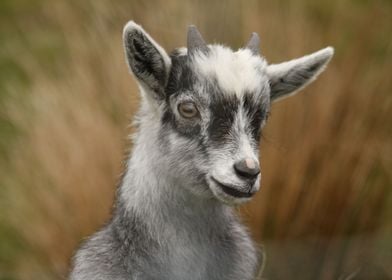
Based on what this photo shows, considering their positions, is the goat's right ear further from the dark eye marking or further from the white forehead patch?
the dark eye marking

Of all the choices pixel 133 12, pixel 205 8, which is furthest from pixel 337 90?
pixel 133 12

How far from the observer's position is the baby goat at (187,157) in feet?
19.6

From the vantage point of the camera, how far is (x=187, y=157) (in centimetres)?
608

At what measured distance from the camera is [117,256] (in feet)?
20.5

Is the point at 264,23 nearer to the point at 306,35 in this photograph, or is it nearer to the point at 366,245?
the point at 306,35

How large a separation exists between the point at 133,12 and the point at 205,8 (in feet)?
2.88

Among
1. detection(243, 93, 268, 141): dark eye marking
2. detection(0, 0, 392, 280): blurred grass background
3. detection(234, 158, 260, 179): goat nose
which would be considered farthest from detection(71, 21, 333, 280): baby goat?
detection(0, 0, 392, 280): blurred grass background

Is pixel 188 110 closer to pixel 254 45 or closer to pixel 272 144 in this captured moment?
pixel 254 45

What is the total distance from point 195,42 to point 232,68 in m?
0.26

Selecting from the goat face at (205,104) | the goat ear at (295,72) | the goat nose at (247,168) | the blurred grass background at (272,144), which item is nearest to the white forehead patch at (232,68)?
the goat face at (205,104)

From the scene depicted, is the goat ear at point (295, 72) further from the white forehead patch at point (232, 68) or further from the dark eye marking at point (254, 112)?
the dark eye marking at point (254, 112)

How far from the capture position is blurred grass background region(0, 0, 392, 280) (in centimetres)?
884

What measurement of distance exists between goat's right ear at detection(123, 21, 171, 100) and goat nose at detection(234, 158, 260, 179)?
0.78m

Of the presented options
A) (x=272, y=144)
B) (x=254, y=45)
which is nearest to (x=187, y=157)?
(x=254, y=45)
